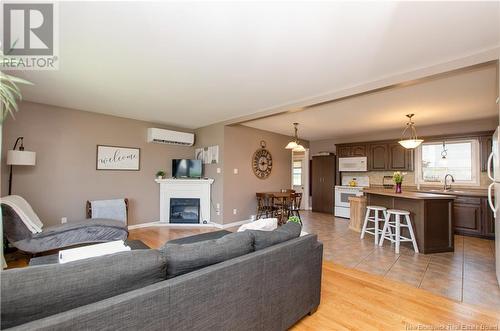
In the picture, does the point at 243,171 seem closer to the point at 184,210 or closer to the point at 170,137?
the point at 184,210

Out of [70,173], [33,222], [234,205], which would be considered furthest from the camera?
[234,205]

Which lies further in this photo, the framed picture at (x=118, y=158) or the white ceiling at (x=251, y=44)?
the framed picture at (x=118, y=158)

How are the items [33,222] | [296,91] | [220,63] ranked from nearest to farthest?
1. [220,63]
2. [33,222]
3. [296,91]

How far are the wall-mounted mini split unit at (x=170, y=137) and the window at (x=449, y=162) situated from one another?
18.3ft

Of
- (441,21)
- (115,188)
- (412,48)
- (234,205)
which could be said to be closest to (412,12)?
(441,21)

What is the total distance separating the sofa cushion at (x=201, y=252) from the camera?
1304 mm

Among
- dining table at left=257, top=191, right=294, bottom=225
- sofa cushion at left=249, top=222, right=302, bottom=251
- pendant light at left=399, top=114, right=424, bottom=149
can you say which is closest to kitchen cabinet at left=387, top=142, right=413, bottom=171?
pendant light at left=399, top=114, right=424, bottom=149

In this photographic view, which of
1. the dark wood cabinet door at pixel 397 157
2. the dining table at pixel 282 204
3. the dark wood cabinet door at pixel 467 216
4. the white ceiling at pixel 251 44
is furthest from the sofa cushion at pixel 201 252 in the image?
the dark wood cabinet door at pixel 397 157

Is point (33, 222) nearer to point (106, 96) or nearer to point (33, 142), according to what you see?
point (33, 142)

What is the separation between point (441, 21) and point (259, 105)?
254cm

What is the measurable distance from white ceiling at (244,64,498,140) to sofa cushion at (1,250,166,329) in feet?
11.2

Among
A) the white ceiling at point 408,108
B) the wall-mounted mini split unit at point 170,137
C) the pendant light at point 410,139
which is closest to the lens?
the white ceiling at point 408,108

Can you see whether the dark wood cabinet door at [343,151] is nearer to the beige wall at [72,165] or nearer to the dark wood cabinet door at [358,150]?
the dark wood cabinet door at [358,150]

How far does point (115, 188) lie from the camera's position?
4645mm
